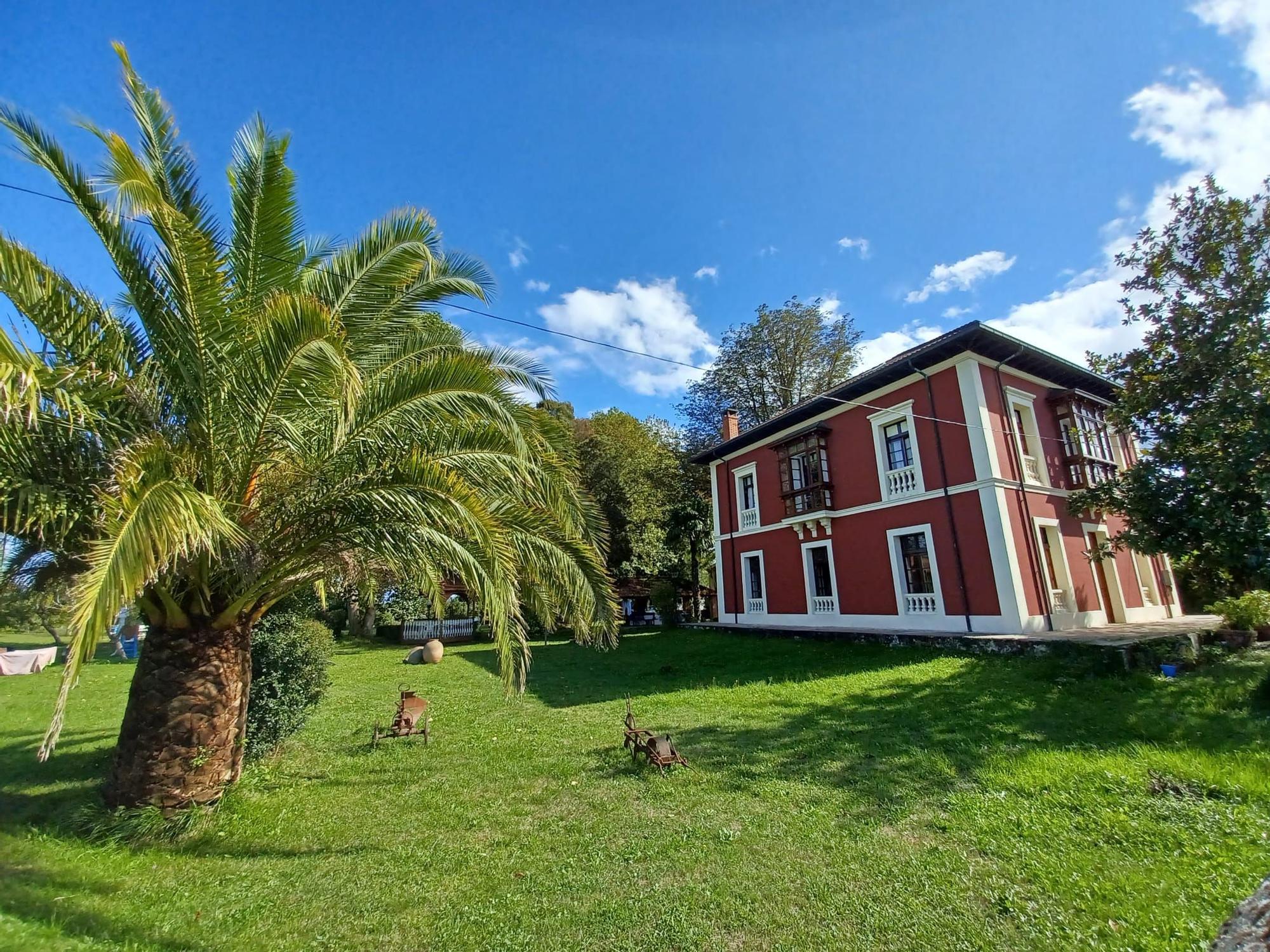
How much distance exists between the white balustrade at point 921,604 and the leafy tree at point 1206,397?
3.74 metres

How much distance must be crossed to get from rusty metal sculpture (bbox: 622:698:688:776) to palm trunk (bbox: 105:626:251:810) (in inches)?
150

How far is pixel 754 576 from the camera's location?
18.5 metres

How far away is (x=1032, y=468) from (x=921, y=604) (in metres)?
4.18

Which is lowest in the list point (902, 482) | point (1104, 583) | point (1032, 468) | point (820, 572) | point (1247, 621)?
point (1247, 621)

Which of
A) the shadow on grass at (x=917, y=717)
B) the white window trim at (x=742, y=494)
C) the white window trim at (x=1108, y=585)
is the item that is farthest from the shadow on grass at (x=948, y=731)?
the white window trim at (x=742, y=494)

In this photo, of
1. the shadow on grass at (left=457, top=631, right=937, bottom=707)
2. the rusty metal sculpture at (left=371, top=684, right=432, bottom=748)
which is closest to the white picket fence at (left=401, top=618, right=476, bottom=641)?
the shadow on grass at (left=457, top=631, right=937, bottom=707)

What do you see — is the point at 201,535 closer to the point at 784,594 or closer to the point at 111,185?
the point at 111,185

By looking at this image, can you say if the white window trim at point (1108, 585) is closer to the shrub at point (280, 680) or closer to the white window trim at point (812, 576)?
the white window trim at point (812, 576)

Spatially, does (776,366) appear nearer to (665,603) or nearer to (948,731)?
(665,603)

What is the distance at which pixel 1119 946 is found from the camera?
2684 millimetres

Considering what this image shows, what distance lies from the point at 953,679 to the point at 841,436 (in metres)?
7.87

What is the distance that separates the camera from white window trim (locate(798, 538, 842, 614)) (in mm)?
14969

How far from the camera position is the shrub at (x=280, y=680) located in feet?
19.8

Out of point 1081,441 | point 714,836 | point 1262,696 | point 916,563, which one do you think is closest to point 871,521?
point 916,563
